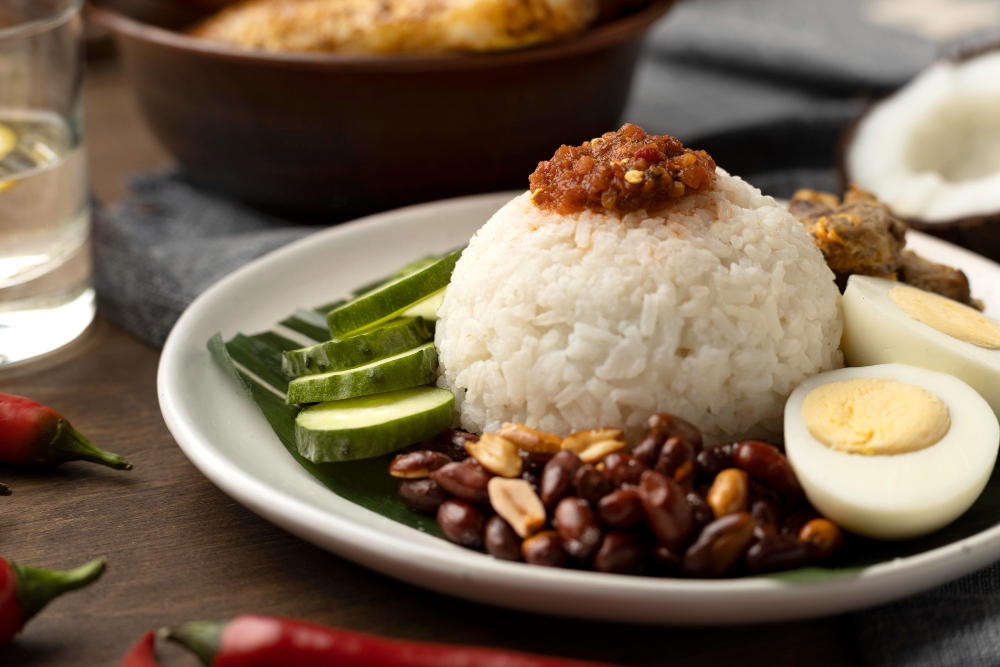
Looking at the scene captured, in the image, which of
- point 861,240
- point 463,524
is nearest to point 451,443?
point 463,524

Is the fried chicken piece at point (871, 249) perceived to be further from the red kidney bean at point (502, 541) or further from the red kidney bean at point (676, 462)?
the red kidney bean at point (502, 541)

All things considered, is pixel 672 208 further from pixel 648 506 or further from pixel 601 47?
pixel 601 47

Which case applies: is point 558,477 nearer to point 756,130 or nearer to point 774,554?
point 774,554

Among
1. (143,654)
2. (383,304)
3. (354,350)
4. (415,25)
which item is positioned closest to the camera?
(143,654)

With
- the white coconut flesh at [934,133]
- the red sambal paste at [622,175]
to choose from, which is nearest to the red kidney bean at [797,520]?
the red sambal paste at [622,175]

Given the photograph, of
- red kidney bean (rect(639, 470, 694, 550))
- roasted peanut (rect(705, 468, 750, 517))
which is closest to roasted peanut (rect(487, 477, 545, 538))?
red kidney bean (rect(639, 470, 694, 550))
